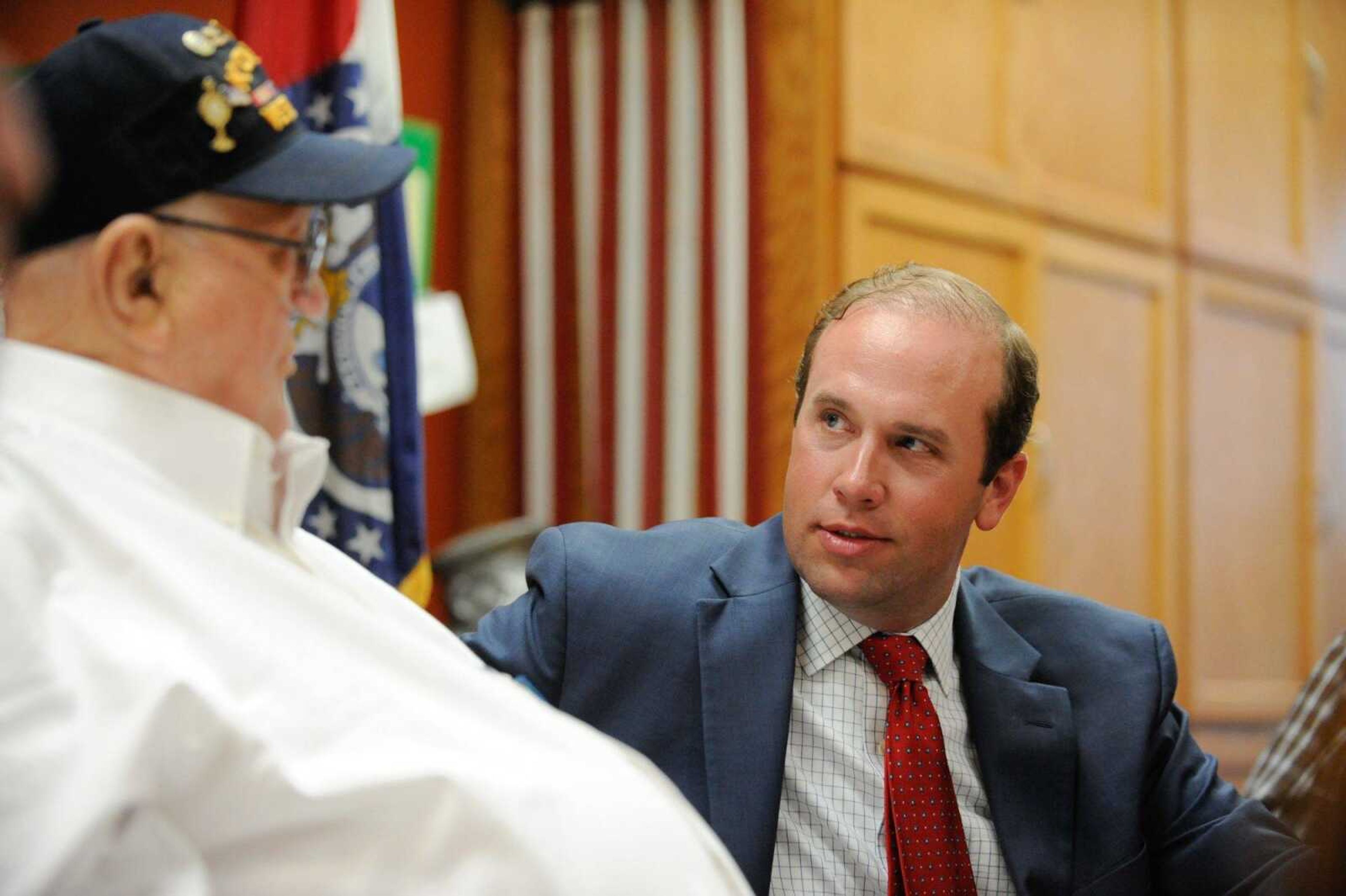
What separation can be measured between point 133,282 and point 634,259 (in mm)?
2211

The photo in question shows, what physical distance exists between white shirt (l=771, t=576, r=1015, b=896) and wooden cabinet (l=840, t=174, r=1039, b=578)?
5.12ft

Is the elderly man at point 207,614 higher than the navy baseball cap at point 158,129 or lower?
lower

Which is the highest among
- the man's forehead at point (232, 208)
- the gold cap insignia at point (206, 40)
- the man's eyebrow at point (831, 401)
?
the gold cap insignia at point (206, 40)

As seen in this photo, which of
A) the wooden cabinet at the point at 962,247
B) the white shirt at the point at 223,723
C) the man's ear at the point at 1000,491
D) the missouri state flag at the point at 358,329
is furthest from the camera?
the wooden cabinet at the point at 962,247

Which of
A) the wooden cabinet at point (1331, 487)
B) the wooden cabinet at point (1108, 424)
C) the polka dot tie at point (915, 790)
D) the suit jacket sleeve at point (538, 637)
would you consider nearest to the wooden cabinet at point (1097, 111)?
the wooden cabinet at point (1108, 424)

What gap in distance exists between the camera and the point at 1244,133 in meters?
4.16

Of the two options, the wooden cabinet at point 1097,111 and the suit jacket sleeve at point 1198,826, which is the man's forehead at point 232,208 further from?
the wooden cabinet at point 1097,111

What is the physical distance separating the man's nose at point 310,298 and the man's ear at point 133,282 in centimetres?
12

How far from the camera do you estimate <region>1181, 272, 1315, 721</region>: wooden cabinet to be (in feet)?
13.0

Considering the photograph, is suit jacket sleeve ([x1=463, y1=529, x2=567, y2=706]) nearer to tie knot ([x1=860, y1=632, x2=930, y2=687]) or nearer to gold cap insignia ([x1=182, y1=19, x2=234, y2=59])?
tie knot ([x1=860, y1=632, x2=930, y2=687])

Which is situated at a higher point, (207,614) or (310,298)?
(310,298)

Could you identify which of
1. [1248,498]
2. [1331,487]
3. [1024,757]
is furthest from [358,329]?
[1331,487]

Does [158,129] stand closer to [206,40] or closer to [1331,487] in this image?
[206,40]

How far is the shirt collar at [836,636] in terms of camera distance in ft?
4.78
